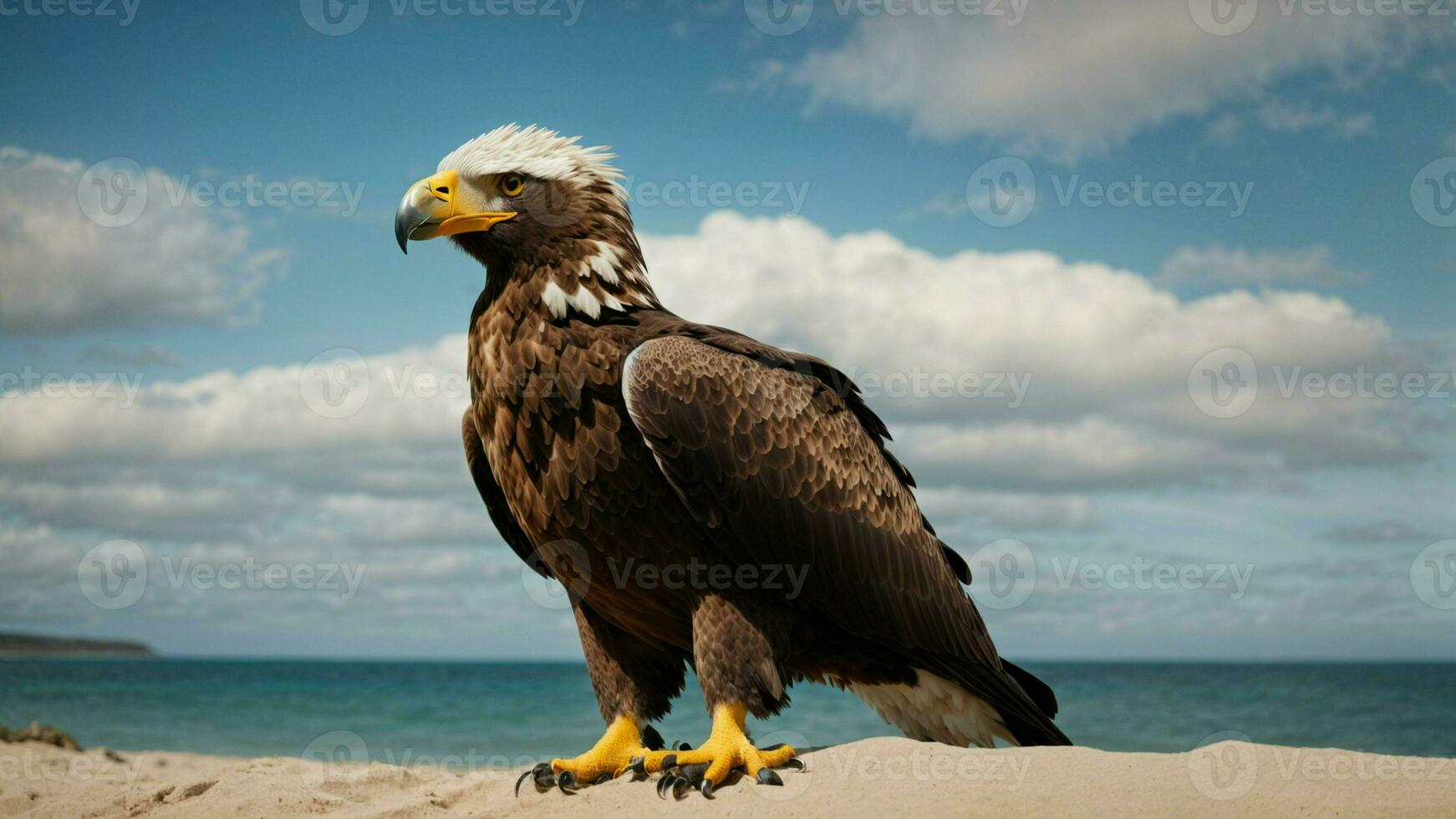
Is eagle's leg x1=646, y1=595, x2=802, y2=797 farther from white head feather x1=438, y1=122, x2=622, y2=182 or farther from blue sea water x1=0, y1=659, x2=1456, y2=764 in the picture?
blue sea water x1=0, y1=659, x2=1456, y2=764

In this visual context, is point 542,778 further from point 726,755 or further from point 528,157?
point 528,157

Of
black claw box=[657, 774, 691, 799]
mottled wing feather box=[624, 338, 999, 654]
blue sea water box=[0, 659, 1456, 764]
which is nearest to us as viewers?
black claw box=[657, 774, 691, 799]

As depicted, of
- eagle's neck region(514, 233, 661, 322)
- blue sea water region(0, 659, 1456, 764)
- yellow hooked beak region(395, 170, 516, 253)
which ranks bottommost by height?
blue sea water region(0, 659, 1456, 764)

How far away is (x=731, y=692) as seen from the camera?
4473mm

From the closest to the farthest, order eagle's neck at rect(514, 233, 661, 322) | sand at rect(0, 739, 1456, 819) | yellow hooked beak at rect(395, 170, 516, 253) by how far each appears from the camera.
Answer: sand at rect(0, 739, 1456, 819) < eagle's neck at rect(514, 233, 661, 322) < yellow hooked beak at rect(395, 170, 516, 253)

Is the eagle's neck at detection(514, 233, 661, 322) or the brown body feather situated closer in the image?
the brown body feather

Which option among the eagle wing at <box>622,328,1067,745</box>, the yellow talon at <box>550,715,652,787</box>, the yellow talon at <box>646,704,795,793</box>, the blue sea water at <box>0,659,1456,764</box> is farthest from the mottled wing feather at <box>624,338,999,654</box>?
the blue sea water at <box>0,659,1456,764</box>

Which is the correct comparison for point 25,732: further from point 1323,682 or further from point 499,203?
point 1323,682

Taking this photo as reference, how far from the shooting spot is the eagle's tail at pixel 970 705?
5.38m

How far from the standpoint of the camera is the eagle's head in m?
4.93

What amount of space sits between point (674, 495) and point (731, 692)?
0.92m

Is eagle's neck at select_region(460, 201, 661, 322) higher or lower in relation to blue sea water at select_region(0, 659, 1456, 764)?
higher

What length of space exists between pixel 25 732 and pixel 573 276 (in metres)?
13.3

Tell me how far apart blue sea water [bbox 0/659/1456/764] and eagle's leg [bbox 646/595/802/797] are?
14399 millimetres
